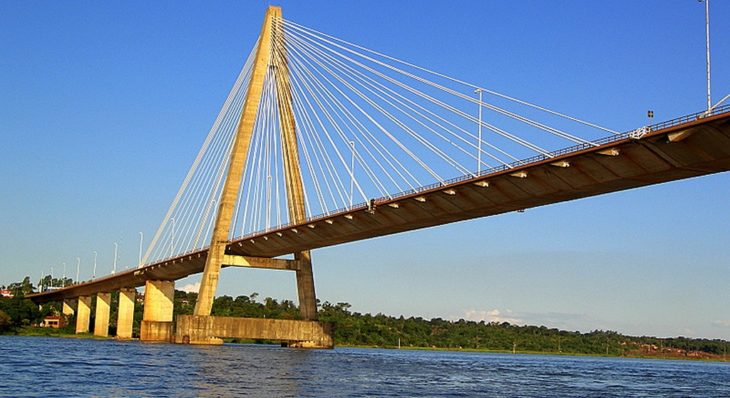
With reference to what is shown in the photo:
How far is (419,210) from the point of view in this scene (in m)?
54.3

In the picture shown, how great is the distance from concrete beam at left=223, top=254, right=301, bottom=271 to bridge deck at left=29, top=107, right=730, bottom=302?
778 millimetres

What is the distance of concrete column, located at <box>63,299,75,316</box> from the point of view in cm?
13612

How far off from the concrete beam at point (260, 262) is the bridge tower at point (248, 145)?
0.44 meters

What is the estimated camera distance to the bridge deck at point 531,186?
37250 mm

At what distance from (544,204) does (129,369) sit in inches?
859

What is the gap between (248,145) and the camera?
66.8 metres

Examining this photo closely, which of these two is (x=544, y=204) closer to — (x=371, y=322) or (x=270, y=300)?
(x=371, y=322)

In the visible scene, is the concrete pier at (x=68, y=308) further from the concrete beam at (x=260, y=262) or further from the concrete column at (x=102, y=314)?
the concrete beam at (x=260, y=262)

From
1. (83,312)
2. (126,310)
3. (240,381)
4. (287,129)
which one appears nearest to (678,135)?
(240,381)

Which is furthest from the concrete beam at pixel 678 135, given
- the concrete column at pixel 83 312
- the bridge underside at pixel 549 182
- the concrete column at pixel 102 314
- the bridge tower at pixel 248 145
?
the concrete column at pixel 83 312

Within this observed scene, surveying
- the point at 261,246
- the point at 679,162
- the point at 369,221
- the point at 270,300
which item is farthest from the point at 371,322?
the point at 679,162

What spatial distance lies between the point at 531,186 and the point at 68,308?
106 metres

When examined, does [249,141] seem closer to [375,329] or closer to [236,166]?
[236,166]

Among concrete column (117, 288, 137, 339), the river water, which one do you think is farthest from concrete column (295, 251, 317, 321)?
concrete column (117, 288, 137, 339)
